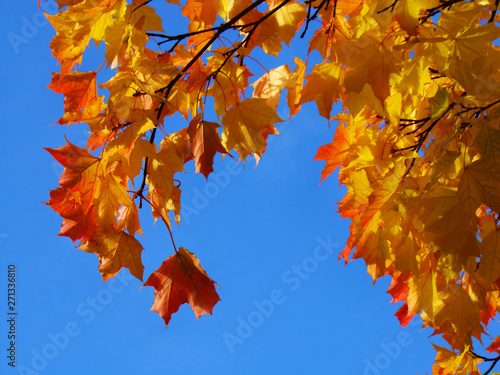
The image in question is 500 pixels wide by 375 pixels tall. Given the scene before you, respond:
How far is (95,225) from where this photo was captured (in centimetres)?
171

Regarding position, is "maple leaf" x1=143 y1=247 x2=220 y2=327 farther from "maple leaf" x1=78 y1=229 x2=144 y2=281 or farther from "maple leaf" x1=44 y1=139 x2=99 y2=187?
"maple leaf" x1=44 y1=139 x2=99 y2=187

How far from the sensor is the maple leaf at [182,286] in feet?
5.68

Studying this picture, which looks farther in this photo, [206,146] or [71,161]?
[206,146]

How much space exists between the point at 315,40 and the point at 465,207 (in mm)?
1018

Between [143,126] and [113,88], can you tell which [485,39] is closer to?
[143,126]

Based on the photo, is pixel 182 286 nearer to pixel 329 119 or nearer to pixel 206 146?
pixel 206 146

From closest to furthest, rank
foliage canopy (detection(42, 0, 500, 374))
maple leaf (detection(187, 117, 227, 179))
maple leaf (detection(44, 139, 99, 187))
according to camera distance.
Result: foliage canopy (detection(42, 0, 500, 374)), maple leaf (detection(44, 139, 99, 187)), maple leaf (detection(187, 117, 227, 179))

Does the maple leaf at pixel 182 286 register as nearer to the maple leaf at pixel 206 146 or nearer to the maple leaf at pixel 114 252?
the maple leaf at pixel 114 252

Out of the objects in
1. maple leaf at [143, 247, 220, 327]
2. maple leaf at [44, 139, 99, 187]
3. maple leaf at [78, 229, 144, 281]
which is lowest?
maple leaf at [143, 247, 220, 327]

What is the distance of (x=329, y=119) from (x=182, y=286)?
36.8 inches

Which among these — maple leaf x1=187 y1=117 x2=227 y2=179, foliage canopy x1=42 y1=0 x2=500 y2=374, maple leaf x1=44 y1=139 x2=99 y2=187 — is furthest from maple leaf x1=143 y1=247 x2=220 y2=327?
maple leaf x1=44 y1=139 x2=99 y2=187

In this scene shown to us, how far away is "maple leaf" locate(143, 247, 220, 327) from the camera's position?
1732mm

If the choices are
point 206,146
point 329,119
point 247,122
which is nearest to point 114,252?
→ point 206,146

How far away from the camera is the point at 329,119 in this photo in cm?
163
